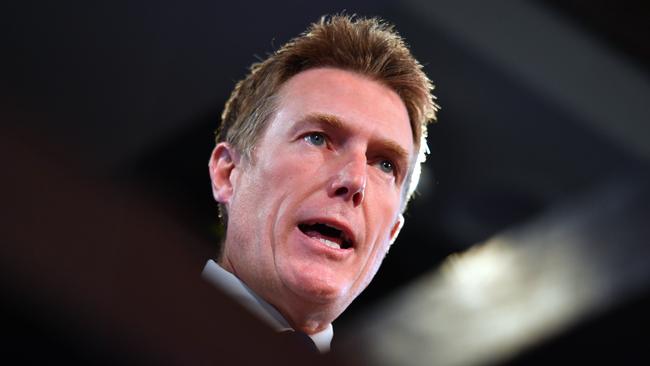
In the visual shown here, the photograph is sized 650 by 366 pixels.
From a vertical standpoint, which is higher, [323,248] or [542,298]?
[542,298]

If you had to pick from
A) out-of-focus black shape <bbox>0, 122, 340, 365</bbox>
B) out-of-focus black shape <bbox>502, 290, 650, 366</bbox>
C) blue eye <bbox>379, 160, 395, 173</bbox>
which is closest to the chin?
blue eye <bbox>379, 160, 395, 173</bbox>

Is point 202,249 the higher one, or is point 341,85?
point 341,85

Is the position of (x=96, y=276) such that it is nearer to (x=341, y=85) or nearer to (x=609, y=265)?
(x=341, y=85)

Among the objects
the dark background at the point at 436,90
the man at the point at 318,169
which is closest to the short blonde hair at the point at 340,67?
the man at the point at 318,169

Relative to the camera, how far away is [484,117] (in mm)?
2107

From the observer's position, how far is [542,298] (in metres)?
2.60

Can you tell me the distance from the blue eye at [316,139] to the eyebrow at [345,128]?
0.7 inches

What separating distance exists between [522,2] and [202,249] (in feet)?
5.50

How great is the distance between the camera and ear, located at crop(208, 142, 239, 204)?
1258mm

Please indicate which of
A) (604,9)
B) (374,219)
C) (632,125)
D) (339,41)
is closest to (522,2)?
(604,9)

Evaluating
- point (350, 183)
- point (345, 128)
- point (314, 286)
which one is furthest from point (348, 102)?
point (314, 286)

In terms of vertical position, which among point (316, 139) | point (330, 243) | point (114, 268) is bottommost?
point (114, 268)

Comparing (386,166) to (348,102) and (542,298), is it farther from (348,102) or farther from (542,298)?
(542,298)

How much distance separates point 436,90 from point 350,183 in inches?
37.4
